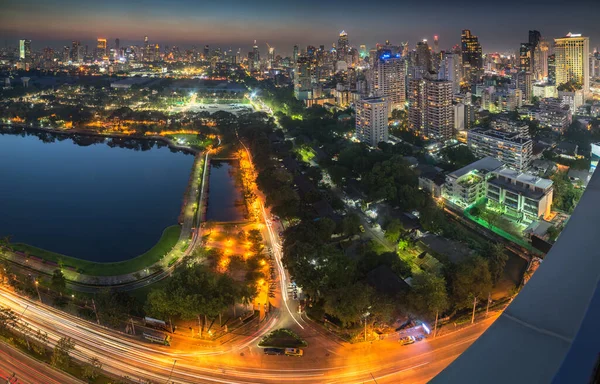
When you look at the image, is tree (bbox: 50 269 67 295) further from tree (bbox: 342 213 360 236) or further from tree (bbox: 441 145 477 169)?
tree (bbox: 441 145 477 169)

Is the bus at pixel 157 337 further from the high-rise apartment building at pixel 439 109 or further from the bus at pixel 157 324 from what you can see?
the high-rise apartment building at pixel 439 109

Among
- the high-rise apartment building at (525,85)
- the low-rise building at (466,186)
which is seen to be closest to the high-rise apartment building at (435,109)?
the low-rise building at (466,186)

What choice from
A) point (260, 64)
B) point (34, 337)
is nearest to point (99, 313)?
point (34, 337)

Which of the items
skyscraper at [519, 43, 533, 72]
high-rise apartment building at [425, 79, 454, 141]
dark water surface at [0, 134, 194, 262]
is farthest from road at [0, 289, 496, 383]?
skyscraper at [519, 43, 533, 72]

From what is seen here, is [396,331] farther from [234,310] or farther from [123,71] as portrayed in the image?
[123,71]

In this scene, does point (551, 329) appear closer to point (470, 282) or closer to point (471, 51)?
point (470, 282)

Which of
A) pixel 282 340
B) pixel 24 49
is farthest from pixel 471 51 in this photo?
pixel 24 49
